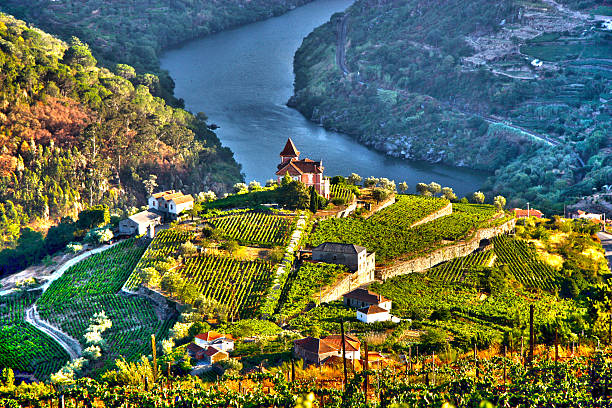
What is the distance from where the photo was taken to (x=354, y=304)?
50406 mm

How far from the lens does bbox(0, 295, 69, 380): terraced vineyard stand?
4728cm

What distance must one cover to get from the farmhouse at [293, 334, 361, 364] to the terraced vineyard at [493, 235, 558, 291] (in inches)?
763

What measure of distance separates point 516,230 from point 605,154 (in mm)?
37085

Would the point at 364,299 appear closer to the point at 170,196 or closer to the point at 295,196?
the point at 295,196

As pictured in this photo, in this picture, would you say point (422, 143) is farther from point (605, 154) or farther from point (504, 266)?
point (504, 266)

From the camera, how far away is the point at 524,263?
60.2m

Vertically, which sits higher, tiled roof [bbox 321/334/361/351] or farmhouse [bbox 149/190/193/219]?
tiled roof [bbox 321/334/361/351]

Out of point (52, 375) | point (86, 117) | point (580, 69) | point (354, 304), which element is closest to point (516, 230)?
point (354, 304)

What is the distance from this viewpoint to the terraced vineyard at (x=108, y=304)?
48.7 meters

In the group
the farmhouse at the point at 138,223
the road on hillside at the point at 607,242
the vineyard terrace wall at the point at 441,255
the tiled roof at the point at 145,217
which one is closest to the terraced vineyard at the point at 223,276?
the farmhouse at the point at 138,223

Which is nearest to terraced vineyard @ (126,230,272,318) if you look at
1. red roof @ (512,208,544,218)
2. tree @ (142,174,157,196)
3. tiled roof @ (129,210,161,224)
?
tiled roof @ (129,210,161,224)

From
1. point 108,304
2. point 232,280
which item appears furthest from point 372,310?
point 108,304

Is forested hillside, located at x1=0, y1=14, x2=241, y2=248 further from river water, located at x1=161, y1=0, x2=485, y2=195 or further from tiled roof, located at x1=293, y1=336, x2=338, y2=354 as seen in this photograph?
tiled roof, located at x1=293, y1=336, x2=338, y2=354

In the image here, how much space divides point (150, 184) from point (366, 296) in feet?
150
